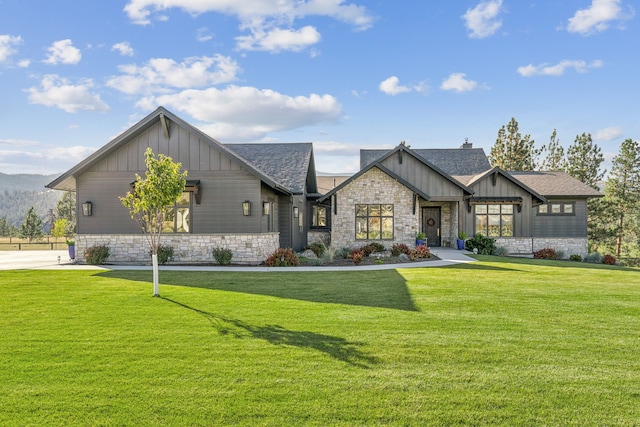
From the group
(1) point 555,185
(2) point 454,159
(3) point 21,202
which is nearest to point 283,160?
(2) point 454,159

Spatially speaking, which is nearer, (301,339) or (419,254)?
(301,339)

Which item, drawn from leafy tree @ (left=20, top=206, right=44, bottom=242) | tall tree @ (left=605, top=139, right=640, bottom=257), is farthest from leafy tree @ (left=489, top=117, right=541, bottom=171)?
leafy tree @ (left=20, top=206, right=44, bottom=242)

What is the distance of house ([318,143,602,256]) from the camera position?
757 inches

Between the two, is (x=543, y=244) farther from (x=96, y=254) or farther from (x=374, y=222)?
(x=96, y=254)

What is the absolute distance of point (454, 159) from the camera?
94.9ft

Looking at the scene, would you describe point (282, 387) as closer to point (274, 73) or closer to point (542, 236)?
point (274, 73)

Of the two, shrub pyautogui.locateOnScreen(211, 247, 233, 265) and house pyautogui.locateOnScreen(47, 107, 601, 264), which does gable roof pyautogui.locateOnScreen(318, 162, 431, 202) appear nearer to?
house pyautogui.locateOnScreen(47, 107, 601, 264)

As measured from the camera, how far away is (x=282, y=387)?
3951mm

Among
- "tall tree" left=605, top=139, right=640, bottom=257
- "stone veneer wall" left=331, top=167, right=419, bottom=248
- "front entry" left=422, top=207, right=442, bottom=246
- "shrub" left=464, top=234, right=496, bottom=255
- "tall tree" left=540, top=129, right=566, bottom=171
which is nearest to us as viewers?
"stone veneer wall" left=331, top=167, right=419, bottom=248

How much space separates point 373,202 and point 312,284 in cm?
979

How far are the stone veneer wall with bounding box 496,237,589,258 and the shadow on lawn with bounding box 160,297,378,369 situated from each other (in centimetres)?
1860

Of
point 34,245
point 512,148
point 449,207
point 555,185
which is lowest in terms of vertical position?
point 34,245

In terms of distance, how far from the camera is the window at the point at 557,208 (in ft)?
74.3

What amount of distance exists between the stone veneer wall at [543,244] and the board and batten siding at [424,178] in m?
3.82
